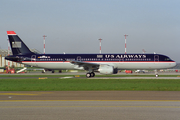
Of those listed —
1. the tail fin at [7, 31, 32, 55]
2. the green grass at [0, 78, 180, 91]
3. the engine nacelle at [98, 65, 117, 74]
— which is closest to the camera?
the green grass at [0, 78, 180, 91]

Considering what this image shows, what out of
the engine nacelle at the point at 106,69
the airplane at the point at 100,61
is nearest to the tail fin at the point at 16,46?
the airplane at the point at 100,61

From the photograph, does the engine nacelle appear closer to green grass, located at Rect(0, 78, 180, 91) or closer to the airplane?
the airplane

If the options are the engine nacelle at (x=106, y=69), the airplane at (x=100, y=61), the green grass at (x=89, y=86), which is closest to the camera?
the green grass at (x=89, y=86)

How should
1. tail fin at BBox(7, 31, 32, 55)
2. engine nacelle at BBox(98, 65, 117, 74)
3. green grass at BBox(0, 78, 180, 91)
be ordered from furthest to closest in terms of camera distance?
tail fin at BBox(7, 31, 32, 55), engine nacelle at BBox(98, 65, 117, 74), green grass at BBox(0, 78, 180, 91)

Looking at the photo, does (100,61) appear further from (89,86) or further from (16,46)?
(89,86)

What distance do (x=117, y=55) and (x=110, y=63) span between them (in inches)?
82.2

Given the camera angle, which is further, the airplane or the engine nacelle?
the airplane

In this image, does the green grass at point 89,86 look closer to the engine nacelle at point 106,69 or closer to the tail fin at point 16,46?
the engine nacelle at point 106,69

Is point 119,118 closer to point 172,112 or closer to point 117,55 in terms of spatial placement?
point 172,112

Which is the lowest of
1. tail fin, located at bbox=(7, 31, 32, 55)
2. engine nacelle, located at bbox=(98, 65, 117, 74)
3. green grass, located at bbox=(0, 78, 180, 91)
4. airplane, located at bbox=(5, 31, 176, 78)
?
green grass, located at bbox=(0, 78, 180, 91)

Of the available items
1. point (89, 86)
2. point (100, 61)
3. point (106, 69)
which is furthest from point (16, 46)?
point (89, 86)

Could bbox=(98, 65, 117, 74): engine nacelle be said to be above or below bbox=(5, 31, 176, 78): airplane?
below

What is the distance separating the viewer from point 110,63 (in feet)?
132

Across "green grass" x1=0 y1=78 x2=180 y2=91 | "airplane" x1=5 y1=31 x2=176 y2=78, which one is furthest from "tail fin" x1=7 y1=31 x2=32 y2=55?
"green grass" x1=0 y1=78 x2=180 y2=91
